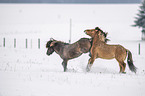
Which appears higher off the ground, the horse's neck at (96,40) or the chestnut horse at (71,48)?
the horse's neck at (96,40)

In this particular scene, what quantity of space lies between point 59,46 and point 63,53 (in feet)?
1.40

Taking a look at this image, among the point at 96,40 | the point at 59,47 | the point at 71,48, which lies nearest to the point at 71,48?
the point at 71,48

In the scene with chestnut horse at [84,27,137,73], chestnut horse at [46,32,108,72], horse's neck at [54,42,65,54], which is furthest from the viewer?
horse's neck at [54,42,65,54]

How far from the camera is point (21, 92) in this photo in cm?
684

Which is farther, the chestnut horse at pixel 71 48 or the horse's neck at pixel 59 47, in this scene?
the horse's neck at pixel 59 47

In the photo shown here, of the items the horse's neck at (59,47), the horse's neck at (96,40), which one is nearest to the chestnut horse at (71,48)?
the horse's neck at (59,47)

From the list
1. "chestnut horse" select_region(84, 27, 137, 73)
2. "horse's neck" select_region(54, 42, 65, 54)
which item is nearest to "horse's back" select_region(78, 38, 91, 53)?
"chestnut horse" select_region(84, 27, 137, 73)

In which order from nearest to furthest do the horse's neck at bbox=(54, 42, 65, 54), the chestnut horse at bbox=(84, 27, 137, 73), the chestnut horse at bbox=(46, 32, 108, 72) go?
1. the chestnut horse at bbox=(84, 27, 137, 73)
2. the chestnut horse at bbox=(46, 32, 108, 72)
3. the horse's neck at bbox=(54, 42, 65, 54)

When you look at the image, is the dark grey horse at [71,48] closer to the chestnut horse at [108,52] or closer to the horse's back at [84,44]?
the horse's back at [84,44]

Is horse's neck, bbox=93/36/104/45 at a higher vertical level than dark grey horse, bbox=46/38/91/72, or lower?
higher

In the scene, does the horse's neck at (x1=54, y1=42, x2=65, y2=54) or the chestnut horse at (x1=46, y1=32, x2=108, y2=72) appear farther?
the horse's neck at (x1=54, y1=42, x2=65, y2=54)

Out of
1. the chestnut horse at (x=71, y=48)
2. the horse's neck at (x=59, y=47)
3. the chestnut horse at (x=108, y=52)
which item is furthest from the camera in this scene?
the horse's neck at (x=59, y=47)

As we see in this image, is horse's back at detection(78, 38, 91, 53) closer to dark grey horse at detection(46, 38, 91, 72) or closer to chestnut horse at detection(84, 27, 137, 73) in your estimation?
dark grey horse at detection(46, 38, 91, 72)

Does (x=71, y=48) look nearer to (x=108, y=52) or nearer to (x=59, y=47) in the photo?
(x=59, y=47)
